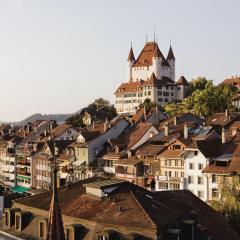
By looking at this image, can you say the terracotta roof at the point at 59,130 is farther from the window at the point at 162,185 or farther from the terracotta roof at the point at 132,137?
the window at the point at 162,185

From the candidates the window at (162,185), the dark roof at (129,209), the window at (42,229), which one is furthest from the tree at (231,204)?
the window at (162,185)

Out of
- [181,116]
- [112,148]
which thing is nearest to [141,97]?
[181,116]

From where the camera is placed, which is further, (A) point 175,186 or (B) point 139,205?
(A) point 175,186

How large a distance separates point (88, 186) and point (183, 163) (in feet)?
145

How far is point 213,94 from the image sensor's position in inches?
5187

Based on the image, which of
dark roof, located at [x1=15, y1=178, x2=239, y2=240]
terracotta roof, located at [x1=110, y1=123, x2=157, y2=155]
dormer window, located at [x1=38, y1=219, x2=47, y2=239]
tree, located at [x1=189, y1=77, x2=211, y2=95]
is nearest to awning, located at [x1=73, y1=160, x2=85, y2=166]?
terracotta roof, located at [x1=110, y1=123, x2=157, y2=155]

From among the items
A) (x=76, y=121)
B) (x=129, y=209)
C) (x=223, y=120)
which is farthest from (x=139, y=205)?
(x=76, y=121)

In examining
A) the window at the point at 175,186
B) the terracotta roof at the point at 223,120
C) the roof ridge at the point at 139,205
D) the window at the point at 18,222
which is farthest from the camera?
the terracotta roof at the point at 223,120

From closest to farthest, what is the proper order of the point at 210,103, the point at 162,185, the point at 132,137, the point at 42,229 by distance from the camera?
1. the point at 42,229
2. the point at 162,185
3. the point at 132,137
4. the point at 210,103

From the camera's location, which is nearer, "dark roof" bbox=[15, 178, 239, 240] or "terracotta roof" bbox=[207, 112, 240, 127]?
"dark roof" bbox=[15, 178, 239, 240]

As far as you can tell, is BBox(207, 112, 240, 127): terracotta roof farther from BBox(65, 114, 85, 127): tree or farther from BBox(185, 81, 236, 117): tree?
BBox(65, 114, 85, 127): tree

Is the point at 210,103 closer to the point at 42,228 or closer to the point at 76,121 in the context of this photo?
the point at 76,121

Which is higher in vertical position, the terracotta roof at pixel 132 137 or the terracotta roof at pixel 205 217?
the terracotta roof at pixel 132 137

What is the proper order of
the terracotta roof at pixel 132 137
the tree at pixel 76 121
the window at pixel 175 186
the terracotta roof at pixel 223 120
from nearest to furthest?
the window at pixel 175 186, the terracotta roof at pixel 132 137, the terracotta roof at pixel 223 120, the tree at pixel 76 121
